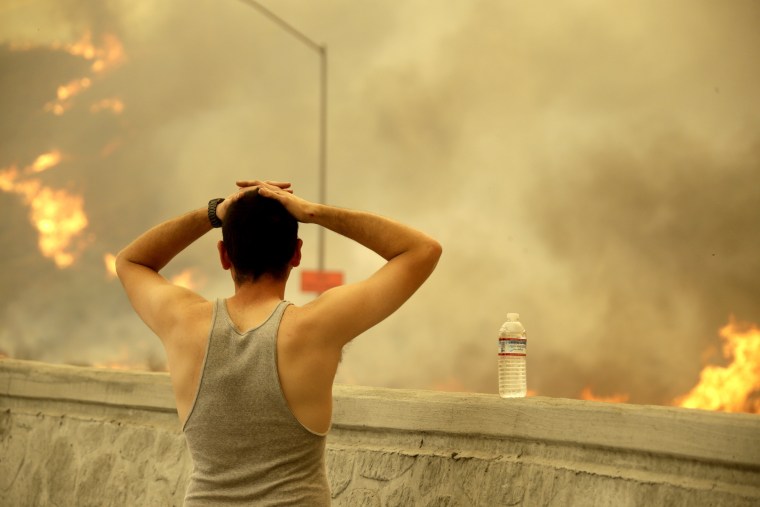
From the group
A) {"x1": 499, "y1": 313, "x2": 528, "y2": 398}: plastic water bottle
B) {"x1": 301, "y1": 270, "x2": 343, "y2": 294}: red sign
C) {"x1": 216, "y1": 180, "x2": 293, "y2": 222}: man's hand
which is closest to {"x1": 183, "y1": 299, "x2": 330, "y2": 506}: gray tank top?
{"x1": 216, "y1": 180, "x2": 293, "y2": 222}: man's hand

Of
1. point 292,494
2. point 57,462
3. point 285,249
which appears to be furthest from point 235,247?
point 57,462

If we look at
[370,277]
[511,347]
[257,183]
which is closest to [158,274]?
[257,183]

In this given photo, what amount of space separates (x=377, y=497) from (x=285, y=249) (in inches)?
46.4

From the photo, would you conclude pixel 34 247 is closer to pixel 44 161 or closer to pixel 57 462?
pixel 44 161

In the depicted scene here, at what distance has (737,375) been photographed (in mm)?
11148

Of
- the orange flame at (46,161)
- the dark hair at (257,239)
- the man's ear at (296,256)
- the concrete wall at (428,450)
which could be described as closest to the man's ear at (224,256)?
the dark hair at (257,239)

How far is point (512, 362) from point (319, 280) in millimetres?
9105

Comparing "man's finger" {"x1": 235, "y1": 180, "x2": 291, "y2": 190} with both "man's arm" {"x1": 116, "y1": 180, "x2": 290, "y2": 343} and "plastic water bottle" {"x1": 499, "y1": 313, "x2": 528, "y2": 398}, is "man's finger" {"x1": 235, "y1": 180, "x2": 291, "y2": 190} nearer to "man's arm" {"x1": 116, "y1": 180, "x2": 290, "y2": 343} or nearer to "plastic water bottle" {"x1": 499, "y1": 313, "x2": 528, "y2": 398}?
→ "man's arm" {"x1": 116, "y1": 180, "x2": 290, "y2": 343}

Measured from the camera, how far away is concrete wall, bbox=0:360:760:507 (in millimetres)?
2297

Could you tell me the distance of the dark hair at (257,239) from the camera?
81.4 inches

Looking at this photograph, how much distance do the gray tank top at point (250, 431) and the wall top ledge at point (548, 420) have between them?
87 centimetres

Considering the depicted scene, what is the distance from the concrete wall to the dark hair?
97cm

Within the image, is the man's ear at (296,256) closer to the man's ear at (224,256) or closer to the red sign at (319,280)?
the man's ear at (224,256)

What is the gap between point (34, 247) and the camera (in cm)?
1105
